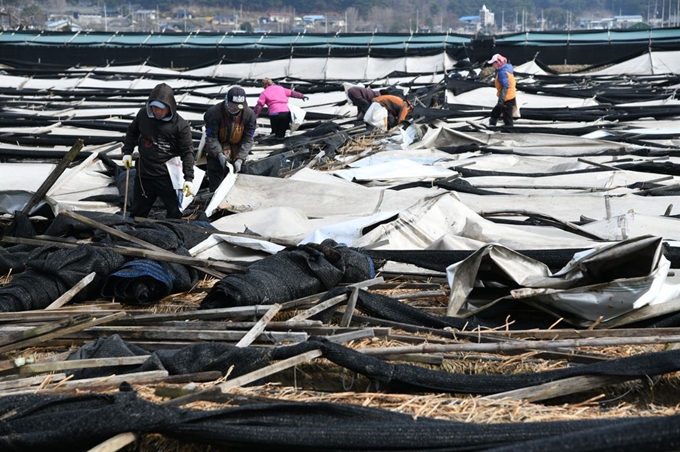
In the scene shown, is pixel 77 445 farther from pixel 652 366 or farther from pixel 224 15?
pixel 224 15

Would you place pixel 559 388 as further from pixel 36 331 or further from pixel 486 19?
pixel 486 19

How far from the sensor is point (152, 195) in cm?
935

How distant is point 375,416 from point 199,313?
1.82m

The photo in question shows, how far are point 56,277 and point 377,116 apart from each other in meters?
9.83

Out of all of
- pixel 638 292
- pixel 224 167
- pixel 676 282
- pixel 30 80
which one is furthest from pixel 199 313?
pixel 30 80

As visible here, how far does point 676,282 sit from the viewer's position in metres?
5.73

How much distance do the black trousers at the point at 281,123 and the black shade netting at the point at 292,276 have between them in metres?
8.79

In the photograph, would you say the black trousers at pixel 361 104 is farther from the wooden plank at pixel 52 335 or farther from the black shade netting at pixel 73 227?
the wooden plank at pixel 52 335

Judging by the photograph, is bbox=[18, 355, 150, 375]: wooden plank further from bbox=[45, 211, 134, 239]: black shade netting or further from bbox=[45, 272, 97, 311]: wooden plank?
bbox=[45, 211, 134, 239]: black shade netting

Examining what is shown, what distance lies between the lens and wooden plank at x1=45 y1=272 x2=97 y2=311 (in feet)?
18.8

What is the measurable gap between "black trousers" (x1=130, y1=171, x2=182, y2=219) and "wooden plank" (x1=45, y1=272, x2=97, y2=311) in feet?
10.9

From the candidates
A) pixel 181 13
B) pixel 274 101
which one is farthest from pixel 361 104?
pixel 181 13

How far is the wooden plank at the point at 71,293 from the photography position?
5.74m

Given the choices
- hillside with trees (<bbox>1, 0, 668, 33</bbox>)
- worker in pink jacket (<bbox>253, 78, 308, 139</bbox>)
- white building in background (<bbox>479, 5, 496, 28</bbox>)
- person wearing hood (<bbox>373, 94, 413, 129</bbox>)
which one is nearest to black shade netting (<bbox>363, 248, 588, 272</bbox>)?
worker in pink jacket (<bbox>253, 78, 308, 139</bbox>)
